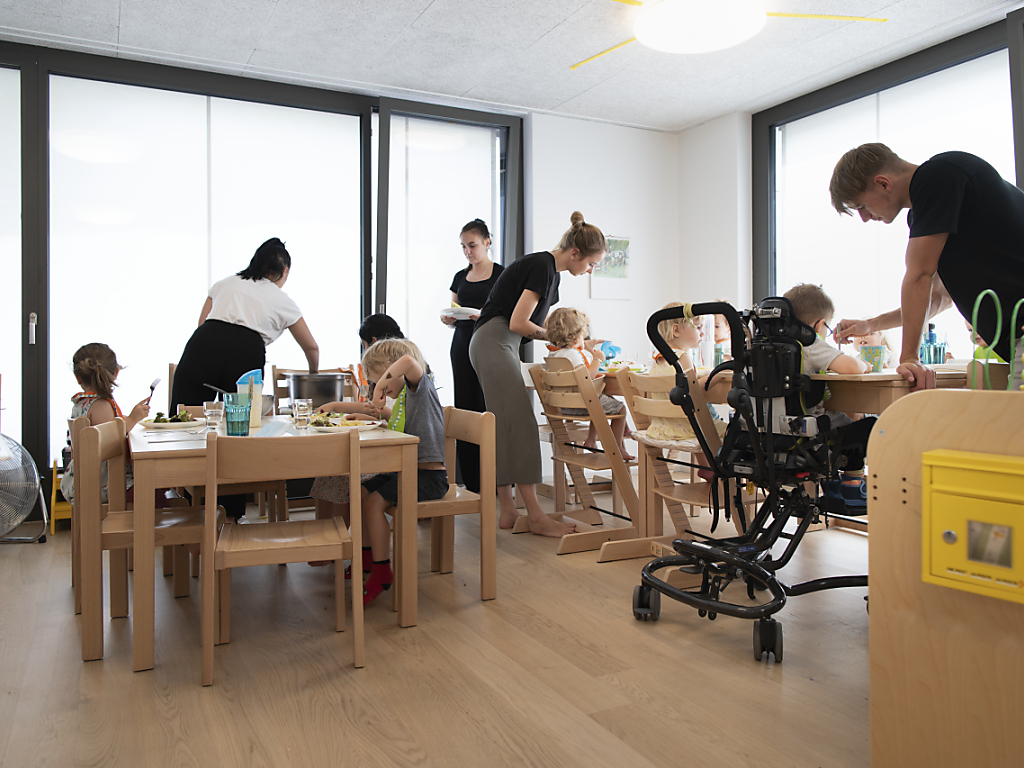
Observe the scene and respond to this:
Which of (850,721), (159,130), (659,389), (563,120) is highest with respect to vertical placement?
(563,120)

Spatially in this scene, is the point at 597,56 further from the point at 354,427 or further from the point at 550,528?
the point at 354,427

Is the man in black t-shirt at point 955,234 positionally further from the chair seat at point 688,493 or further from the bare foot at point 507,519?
the bare foot at point 507,519

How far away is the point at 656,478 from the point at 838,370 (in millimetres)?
955

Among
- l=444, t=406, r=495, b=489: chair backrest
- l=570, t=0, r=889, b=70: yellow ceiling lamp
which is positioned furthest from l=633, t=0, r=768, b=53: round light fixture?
l=444, t=406, r=495, b=489: chair backrest

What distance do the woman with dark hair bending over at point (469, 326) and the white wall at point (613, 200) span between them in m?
0.95

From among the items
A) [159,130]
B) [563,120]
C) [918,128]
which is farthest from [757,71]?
[159,130]

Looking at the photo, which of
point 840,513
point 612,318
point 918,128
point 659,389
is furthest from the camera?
point 612,318

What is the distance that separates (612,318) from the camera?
538 cm

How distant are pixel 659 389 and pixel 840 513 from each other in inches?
29.9

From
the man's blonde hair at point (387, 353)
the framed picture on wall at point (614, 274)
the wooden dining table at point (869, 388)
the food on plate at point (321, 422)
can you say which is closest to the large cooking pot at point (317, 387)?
the man's blonde hair at point (387, 353)

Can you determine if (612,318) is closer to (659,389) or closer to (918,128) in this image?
(918,128)

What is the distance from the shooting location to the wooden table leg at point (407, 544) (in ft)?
7.07

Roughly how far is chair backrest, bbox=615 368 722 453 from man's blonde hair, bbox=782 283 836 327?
0.40 metres

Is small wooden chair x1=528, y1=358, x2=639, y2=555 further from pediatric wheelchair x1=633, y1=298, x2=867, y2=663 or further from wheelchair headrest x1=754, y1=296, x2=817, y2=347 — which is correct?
wheelchair headrest x1=754, y1=296, x2=817, y2=347
